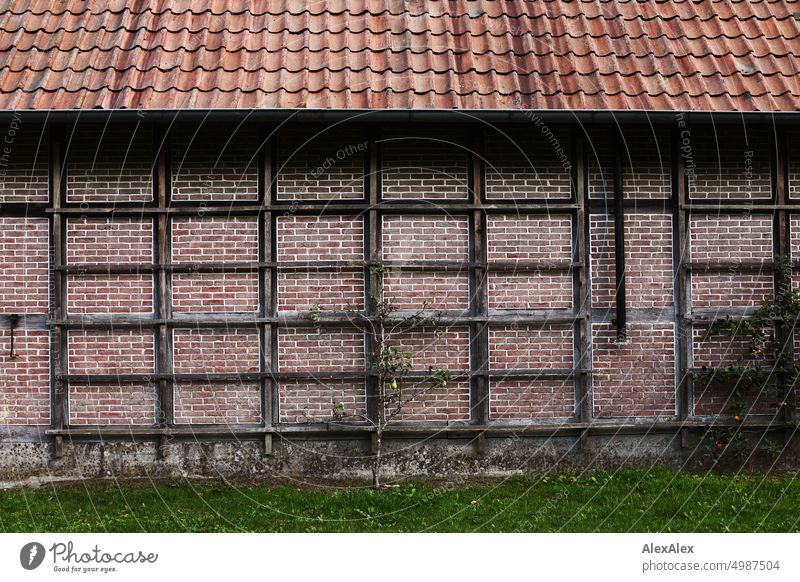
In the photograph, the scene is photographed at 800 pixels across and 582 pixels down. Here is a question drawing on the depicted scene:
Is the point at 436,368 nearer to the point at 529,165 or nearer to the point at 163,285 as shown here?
the point at 529,165

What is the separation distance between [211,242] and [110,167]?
106 cm

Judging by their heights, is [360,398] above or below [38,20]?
below

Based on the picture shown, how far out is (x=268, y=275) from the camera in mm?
7203

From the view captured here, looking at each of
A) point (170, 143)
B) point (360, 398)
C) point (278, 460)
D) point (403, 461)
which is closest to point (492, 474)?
point (403, 461)

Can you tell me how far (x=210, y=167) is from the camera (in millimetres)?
7250

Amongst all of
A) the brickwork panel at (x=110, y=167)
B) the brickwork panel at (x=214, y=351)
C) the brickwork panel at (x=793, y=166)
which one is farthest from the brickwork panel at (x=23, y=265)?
the brickwork panel at (x=793, y=166)

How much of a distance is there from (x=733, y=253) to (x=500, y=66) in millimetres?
2532

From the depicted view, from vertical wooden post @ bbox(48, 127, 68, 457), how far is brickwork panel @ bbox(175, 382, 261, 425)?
0.96 meters

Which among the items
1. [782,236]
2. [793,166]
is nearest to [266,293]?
[782,236]

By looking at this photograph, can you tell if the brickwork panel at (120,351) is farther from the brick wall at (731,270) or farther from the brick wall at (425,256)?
the brick wall at (731,270)

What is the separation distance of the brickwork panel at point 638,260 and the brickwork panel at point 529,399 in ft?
2.66

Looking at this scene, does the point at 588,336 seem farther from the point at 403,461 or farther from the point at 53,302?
the point at 53,302

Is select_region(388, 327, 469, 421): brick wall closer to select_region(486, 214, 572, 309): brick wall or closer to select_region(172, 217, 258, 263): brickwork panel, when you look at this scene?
select_region(486, 214, 572, 309): brick wall

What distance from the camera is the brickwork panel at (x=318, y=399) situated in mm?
7238
